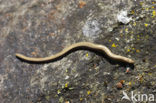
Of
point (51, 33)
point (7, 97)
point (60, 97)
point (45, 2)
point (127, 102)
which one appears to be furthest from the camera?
point (45, 2)

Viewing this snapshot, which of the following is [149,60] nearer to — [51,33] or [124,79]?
[124,79]

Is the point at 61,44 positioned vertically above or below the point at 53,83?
above

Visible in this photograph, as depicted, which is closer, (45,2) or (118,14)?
(118,14)

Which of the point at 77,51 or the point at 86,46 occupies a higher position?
the point at 86,46

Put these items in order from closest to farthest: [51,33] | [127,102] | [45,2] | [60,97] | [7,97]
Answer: [127,102]
[60,97]
[7,97]
[51,33]
[45,2]

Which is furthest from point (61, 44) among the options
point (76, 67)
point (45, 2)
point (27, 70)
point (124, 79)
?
point (124, 79)

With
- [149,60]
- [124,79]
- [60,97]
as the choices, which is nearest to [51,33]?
[60,97]

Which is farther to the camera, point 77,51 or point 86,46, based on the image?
point 77,51

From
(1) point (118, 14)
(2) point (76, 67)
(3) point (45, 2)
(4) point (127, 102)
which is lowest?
(4) point (127, 102)
